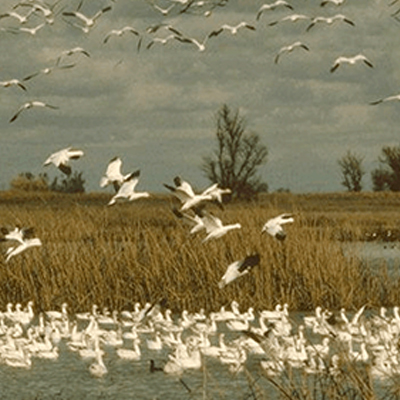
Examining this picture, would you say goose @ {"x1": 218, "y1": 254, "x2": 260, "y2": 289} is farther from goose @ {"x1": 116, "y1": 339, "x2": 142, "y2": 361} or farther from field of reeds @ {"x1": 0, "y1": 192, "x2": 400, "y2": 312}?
field of reeds @ {"x1": 0, "y1": 192, "x2": 400, "y2": 312}

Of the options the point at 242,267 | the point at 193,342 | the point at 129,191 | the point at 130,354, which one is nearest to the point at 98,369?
the point at 130,354

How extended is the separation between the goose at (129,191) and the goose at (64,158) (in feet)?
1.50

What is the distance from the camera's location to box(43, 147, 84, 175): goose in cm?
936

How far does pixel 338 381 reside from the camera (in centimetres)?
731

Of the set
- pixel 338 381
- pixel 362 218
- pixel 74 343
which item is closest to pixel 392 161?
pixel 362 218

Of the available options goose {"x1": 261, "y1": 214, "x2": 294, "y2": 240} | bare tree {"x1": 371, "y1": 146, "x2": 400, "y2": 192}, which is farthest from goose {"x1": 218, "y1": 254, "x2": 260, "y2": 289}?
bare tree {"x1": 371, "y1": 146, "x2": 400, "y2": 192}

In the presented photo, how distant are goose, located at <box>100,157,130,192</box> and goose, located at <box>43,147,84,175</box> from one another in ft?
0.97

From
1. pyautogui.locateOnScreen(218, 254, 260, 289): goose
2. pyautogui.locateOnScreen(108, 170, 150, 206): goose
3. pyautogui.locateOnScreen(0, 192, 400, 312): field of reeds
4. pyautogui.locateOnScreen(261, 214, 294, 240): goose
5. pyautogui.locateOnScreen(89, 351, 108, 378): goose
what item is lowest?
pyautogui.locateOnScreen(89, 351, 108, 378): goose

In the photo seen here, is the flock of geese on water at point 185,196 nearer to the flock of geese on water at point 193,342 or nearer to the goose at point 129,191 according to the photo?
the goose at point 129,191

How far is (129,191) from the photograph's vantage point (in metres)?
9.21

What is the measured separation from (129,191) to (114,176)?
1.43ft

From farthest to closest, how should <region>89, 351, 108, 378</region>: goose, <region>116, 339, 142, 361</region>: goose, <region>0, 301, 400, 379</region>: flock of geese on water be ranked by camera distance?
<region>116, 339, 142, 361</region>: goose < <region>89, 351, 108, 378</region>: goose < <region>0, 301, 400, 379</region>: flock of geese on water

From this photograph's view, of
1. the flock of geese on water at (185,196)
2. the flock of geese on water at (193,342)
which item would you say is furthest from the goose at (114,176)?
the flock of geese on water at (193,342)

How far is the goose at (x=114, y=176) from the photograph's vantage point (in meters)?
9.53
